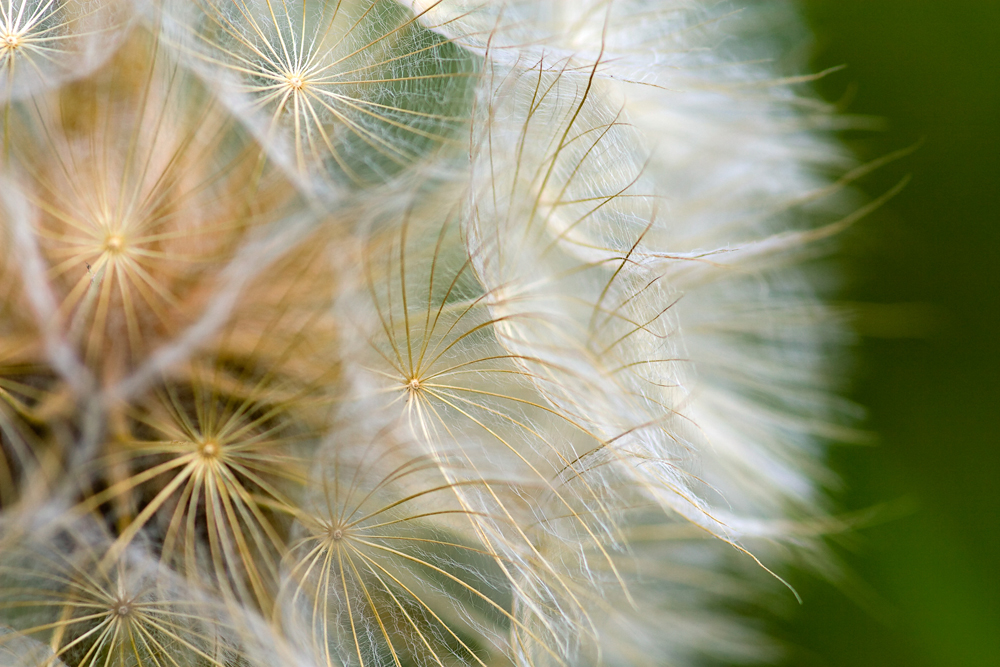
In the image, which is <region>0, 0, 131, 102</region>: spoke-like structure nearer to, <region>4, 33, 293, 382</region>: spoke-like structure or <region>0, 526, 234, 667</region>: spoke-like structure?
<region>4, 33, 293, 382</region>: spoke-like structure

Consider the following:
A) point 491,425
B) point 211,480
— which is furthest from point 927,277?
point 211,480

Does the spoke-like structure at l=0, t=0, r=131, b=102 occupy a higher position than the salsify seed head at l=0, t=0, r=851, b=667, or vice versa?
the spoke-like structure at l=0, t=0, r=131, b=102

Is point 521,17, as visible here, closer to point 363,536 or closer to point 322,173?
point 322,173

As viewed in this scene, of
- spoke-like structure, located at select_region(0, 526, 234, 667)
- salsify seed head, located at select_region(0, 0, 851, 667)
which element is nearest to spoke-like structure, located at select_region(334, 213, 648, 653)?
salsify seed head, located at select_region(0, 0, 851, 667)

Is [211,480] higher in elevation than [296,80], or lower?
lower

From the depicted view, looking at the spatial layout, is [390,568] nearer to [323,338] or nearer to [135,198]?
[323,338]

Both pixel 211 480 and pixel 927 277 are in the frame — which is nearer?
pixel 211 480
